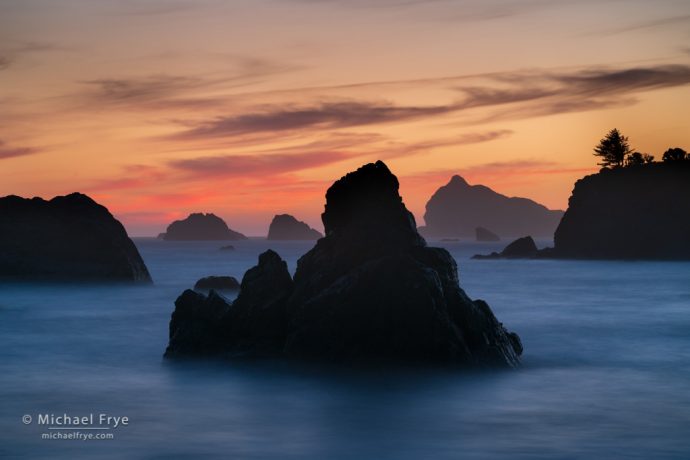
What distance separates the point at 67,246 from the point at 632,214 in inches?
3810

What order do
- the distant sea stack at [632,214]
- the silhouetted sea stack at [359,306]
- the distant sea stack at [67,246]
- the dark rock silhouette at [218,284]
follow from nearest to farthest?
the silhouetted sea stack at [359,306], the dark rock silhouette at [218,284], the distant sea stack at [67,246], the distant sea stack at [632,214]

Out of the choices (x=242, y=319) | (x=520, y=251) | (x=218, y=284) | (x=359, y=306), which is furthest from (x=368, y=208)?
(x=520, y=251)

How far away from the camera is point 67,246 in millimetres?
94438

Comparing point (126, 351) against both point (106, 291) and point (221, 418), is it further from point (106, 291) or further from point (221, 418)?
point (106, 291)

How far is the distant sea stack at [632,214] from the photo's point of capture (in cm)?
15338

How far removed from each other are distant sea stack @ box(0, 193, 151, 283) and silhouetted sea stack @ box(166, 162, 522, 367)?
58.1m

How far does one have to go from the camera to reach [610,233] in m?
157

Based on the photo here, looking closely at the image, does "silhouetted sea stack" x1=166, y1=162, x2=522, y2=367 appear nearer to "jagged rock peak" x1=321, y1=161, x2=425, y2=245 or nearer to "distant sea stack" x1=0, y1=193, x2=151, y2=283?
"jagged rock peak" x1=321, y1=161, x2=425, y2=245

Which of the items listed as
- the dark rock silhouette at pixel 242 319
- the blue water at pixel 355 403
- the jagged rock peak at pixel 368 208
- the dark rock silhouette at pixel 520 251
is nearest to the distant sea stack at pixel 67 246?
the blue water at pixel 355 403

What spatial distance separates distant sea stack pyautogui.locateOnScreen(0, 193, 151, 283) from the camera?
91562 mm

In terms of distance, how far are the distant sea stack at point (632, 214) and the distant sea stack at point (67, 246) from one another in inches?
3483

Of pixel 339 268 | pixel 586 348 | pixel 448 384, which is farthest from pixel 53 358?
pixel 586 348

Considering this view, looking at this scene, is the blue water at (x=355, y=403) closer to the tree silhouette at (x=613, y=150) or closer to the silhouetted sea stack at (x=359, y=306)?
the silhouetted sea stack at (x=359, y=306)

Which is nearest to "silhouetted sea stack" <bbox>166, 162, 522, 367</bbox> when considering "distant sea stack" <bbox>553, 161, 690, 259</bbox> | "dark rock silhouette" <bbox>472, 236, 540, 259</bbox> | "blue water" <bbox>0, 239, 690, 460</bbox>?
"blue water" <bbox>0, 239, 690, 460</bbox>
